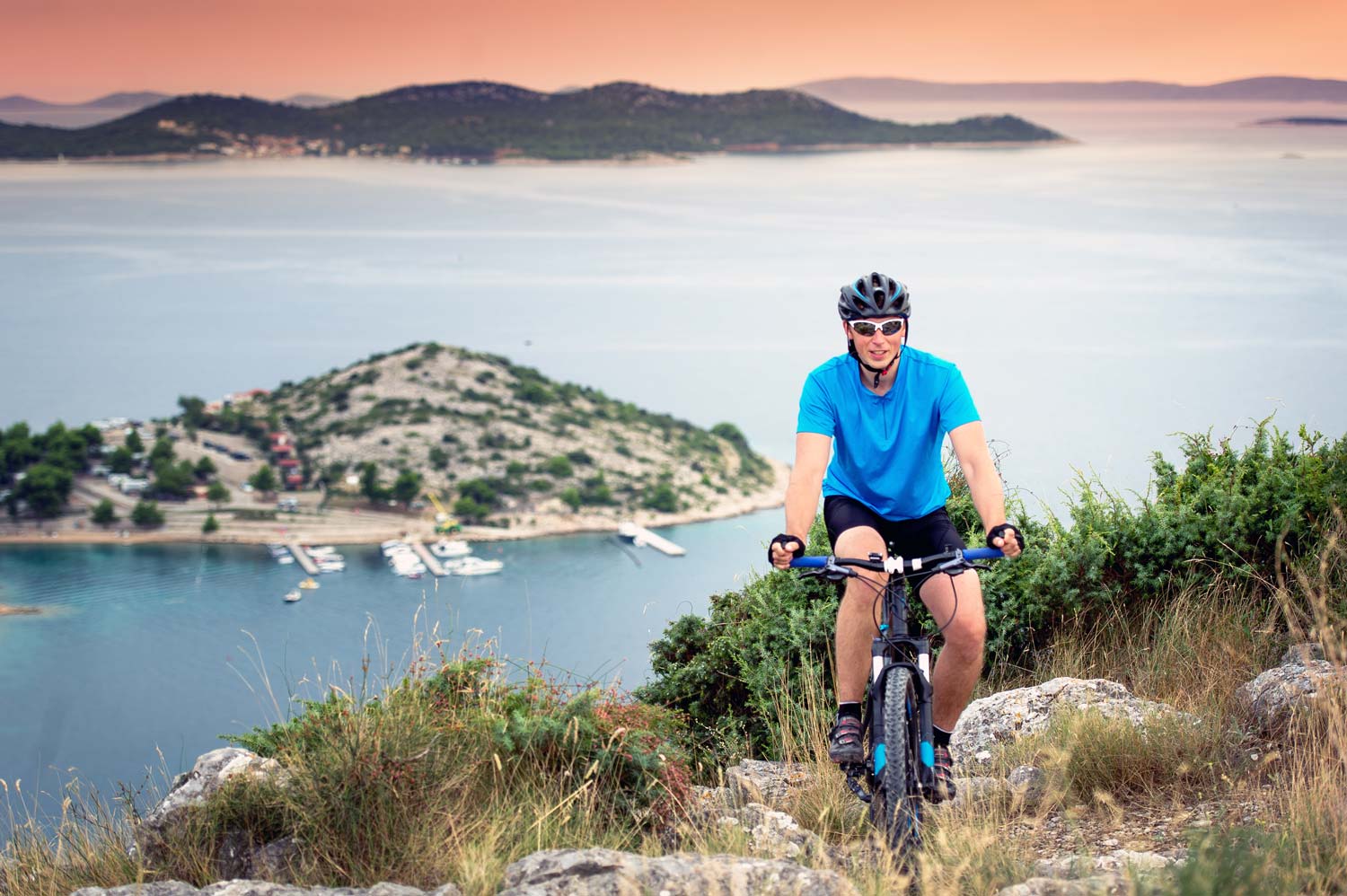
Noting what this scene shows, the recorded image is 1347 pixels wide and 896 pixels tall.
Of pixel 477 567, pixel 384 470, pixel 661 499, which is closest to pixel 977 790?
pixel 477 567

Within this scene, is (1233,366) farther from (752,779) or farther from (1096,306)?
(752,779)

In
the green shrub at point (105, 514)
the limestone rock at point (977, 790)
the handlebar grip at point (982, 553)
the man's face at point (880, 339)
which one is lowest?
the green shrub at point (105, 514)

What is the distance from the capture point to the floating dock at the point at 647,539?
75250 mm

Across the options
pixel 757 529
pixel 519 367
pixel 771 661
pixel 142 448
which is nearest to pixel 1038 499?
pixel 771 661

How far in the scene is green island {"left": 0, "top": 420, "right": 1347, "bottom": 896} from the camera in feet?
10.2

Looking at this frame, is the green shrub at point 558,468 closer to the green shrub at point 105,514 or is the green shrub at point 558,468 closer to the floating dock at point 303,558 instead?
the floating dock at point 303,558

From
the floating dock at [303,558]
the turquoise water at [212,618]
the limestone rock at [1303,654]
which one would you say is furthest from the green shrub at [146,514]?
the limestone rock at [1303,654]

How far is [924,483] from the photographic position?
3.62 meters

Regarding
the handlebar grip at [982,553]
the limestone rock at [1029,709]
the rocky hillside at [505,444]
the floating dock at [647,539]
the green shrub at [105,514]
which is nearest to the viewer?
Result: the handlebar grip at [982,553]

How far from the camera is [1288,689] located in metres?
4.42

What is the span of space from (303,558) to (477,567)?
1714 cm

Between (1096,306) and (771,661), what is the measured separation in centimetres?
15821

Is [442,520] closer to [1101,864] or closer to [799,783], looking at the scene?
[799,783]

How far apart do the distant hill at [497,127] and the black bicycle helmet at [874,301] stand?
133 meters
